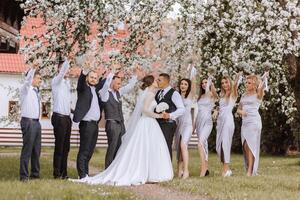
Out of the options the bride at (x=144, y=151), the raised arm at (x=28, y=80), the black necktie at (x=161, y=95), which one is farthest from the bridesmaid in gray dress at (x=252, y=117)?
the raised arm at (x=28, y=80)

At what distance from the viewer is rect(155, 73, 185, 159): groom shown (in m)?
11.9

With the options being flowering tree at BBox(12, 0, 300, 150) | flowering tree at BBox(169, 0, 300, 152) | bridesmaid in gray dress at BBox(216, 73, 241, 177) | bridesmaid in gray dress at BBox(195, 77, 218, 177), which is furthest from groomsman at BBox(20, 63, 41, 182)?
flowering tree at BBox(169, 0, 300, 152)

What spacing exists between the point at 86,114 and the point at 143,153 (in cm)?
126

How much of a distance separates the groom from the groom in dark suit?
123 cm

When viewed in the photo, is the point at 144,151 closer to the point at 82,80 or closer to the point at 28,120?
the point at 82,80

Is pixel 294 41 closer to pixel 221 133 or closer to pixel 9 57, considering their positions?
pixel 221 133

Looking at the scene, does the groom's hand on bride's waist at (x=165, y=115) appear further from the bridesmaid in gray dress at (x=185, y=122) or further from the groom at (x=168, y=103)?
the bridesmaid in gray dress at (x=185, y=122)

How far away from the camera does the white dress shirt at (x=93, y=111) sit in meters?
11.7

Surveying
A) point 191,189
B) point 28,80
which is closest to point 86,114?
point 28,80

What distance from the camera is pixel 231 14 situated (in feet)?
51.0

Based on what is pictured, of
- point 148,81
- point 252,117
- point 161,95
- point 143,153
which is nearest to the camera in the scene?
point 143,153

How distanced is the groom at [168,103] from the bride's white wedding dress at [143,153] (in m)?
0.34

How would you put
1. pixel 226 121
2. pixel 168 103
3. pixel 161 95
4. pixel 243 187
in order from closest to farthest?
pixel 243 187, pixel 168 103, pixel 161 95, pixel 226 121

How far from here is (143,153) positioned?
1165 cm
